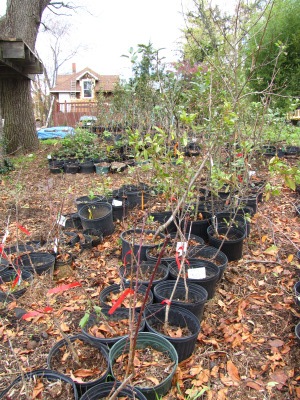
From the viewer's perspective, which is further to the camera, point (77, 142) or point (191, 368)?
point (77, 142)

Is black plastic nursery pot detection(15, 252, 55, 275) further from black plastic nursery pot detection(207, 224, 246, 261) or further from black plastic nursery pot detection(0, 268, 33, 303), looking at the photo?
black plastic nursery pot detection(207, 224, 246, 261)

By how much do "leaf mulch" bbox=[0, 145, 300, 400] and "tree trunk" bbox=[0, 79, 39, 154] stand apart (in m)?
5.65

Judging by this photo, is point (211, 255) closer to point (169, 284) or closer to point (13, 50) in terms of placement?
point (169, 284)

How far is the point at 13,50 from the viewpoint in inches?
233

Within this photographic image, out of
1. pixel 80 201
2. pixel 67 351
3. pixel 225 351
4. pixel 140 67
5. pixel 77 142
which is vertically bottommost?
pixel 225 351

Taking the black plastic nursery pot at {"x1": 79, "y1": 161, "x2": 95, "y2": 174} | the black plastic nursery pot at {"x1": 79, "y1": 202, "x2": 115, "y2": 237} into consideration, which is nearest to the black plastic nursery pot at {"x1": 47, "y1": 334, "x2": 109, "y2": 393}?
the black plastic nursery pot at {"x1": 79, "y1": 202, "x2": 115, "y2": 237}

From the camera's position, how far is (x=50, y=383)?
151 centimetres

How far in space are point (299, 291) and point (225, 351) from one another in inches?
34.7

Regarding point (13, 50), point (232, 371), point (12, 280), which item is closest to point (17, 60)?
point (13, 50)

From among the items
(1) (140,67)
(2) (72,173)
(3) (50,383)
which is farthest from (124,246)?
(2) (72,173)

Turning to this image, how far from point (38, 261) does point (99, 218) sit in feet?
2.93

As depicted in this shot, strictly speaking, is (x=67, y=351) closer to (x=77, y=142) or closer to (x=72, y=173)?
(x=72, y=173)

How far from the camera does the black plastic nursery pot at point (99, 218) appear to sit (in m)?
3.46

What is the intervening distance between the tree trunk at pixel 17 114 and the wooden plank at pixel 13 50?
2.14 m
